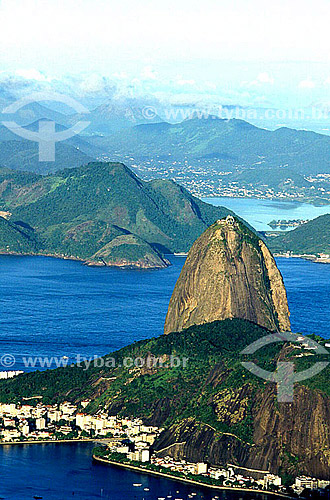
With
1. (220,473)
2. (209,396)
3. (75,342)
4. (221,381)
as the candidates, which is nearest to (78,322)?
(75,342)

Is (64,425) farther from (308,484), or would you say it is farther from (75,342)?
(75,342)

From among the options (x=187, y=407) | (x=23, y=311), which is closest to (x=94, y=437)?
(x=187, y=407)

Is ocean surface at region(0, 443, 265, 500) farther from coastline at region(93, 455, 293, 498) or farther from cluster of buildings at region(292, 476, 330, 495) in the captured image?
cluster of buildings at region(292, 476, 330, 495)

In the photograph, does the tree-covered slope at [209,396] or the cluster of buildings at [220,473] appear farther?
the tree-covered slope at [209,396]

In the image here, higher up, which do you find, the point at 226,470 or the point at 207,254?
the point at 207,254

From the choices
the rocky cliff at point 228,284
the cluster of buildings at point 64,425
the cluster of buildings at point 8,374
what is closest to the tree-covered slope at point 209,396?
the cluster of buildings at point 64,425

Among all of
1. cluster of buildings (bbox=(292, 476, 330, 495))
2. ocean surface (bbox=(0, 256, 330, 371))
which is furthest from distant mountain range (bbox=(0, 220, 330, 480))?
ocean surface (bbox=(0, 256, 330, 371))

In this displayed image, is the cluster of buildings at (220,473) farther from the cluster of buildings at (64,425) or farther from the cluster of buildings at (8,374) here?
the cluster of buildings at (8,374)

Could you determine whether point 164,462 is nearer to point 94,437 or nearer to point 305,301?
point 94,437
